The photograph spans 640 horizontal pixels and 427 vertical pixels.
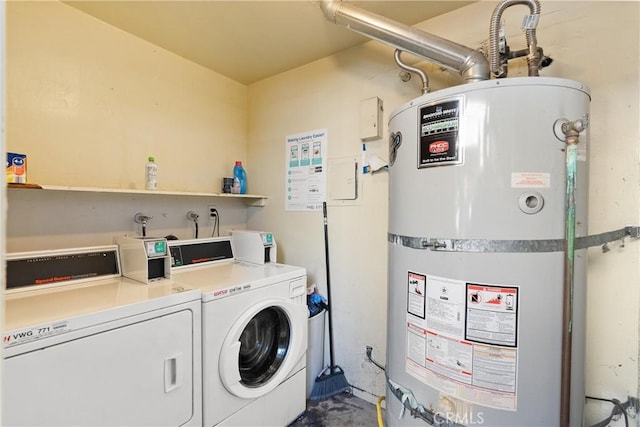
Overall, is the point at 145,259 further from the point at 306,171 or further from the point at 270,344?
the point at 306,171

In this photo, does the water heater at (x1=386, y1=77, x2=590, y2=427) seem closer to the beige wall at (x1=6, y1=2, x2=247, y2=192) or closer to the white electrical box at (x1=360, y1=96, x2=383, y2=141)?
the white electrical box at (x1=360, y1=96, x2=383, y2=141)

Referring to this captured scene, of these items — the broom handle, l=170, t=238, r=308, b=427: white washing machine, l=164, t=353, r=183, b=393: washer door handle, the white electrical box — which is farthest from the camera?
the broom handle

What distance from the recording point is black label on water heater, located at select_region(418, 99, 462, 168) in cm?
105

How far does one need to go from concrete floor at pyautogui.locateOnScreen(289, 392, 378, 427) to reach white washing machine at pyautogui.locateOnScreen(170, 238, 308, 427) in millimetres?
78

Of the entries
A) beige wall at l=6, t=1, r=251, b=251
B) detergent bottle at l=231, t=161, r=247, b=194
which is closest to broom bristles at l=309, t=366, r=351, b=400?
beige wall at l=6, t=1, r=251, b=251

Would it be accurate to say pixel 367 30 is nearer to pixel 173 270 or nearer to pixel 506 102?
pixel 506 102

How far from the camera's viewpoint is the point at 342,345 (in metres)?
2.14

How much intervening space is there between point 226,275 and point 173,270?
0.37m

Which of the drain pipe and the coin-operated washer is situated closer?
the drain pipe

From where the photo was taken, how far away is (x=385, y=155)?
6.36 feet

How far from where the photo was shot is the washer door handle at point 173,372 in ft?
4.12

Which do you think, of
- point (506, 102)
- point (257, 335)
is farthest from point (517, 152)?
point (257, 335)

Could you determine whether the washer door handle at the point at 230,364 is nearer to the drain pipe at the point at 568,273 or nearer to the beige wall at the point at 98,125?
the beige wall at the point at 98,125

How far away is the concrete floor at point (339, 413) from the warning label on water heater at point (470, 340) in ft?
3.21
